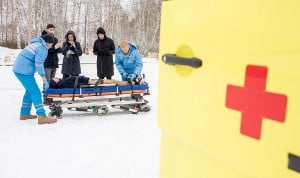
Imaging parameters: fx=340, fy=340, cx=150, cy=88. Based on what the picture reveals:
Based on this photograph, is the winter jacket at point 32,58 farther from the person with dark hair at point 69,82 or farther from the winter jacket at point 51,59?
the winter jacket at point 51,59

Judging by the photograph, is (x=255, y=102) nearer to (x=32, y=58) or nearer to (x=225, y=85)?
(x=225, y=85)

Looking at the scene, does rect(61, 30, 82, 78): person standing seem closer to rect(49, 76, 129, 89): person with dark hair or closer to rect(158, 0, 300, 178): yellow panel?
rect(49, 76, 129, 89): person with dark hair

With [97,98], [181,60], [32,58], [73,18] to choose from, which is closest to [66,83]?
[97,98]

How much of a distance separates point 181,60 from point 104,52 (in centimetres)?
678

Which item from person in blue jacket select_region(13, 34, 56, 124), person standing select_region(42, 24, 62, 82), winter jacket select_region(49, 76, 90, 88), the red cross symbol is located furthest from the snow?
the red cross symbol

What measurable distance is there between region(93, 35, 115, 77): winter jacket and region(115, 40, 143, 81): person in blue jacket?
87 centimetres

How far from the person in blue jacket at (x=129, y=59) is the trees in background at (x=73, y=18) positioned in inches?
758

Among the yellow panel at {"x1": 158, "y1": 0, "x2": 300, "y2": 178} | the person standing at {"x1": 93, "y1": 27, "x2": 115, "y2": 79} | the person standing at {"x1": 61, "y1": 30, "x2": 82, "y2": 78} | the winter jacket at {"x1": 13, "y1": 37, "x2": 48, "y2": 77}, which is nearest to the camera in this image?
the yellow panel at {"x1": 158, "y1": 0, "x2": 300, "y2": 178}

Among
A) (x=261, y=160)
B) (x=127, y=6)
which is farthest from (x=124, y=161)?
(x=127, y=6)

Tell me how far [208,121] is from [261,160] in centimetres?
19

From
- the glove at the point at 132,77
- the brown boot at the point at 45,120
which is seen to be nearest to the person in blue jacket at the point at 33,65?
the brown boot at the point at 45,120

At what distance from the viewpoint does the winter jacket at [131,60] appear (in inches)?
259

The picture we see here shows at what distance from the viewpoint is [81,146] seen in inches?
171

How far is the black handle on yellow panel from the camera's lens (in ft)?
2.80
